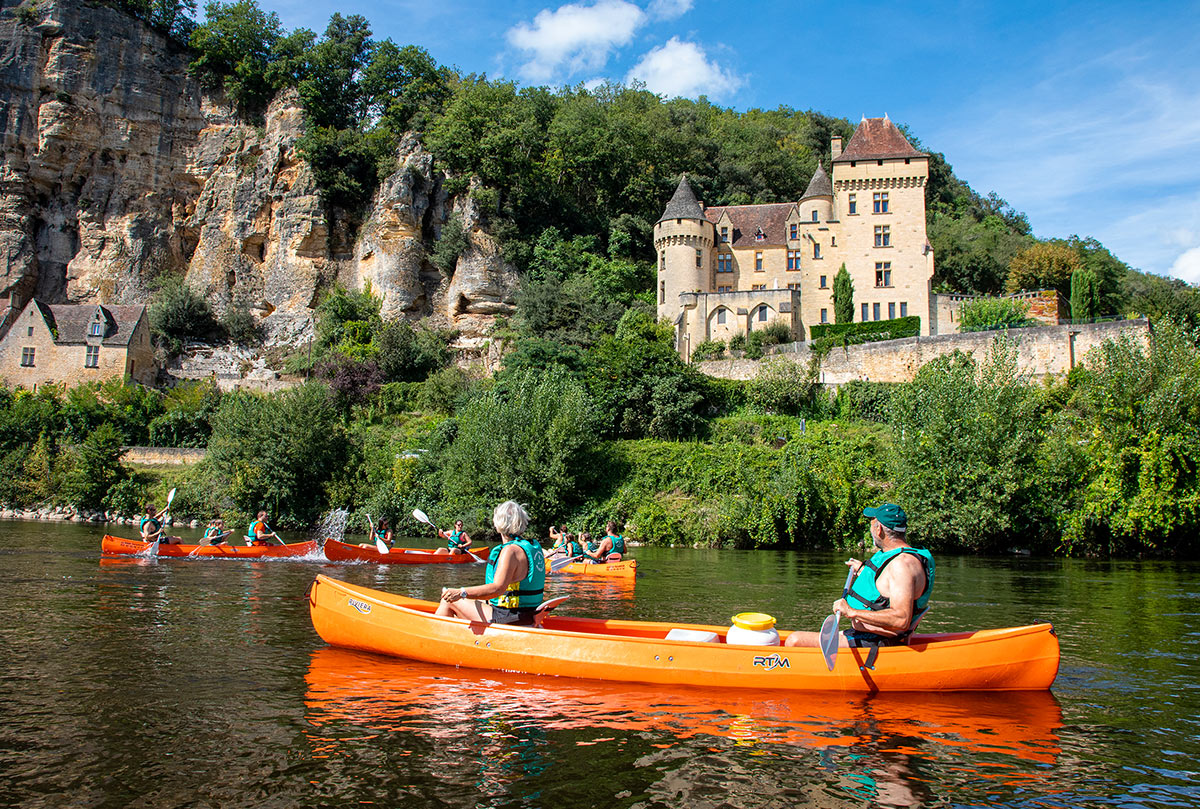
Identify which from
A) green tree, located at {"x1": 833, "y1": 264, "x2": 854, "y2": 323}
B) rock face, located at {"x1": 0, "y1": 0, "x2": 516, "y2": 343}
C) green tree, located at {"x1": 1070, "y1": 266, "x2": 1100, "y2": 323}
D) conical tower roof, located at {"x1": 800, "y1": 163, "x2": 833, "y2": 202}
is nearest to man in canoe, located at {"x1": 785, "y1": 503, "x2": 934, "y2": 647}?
green tree, located at {"x1": 833, "y1": 264, "x2": 854, "y2": 323}

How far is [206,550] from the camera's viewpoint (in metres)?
19.4

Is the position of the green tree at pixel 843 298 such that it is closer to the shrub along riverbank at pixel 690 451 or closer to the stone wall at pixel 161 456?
the shrub along riverbank at pixel 690 451

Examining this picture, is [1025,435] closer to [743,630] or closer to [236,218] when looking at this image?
[743,630]

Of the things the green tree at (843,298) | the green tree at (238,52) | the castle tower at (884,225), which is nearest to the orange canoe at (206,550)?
the green tree at (843,298)

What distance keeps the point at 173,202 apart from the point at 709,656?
5581 centimetres

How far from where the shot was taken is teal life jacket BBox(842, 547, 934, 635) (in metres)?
7.38

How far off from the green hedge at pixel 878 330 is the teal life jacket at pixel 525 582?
3311 centimetres

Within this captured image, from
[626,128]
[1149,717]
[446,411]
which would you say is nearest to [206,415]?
[446,411]

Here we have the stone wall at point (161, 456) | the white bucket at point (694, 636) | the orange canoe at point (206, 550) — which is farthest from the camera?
the stone wall at point (161, 456)

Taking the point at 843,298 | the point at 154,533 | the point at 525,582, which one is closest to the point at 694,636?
the point at 525,582

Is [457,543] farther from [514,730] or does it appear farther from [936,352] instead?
[936,352]

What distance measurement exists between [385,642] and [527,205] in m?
44.3

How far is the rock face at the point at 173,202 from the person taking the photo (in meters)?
48.2

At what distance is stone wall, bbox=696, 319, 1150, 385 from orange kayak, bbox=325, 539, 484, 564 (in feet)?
71.7
